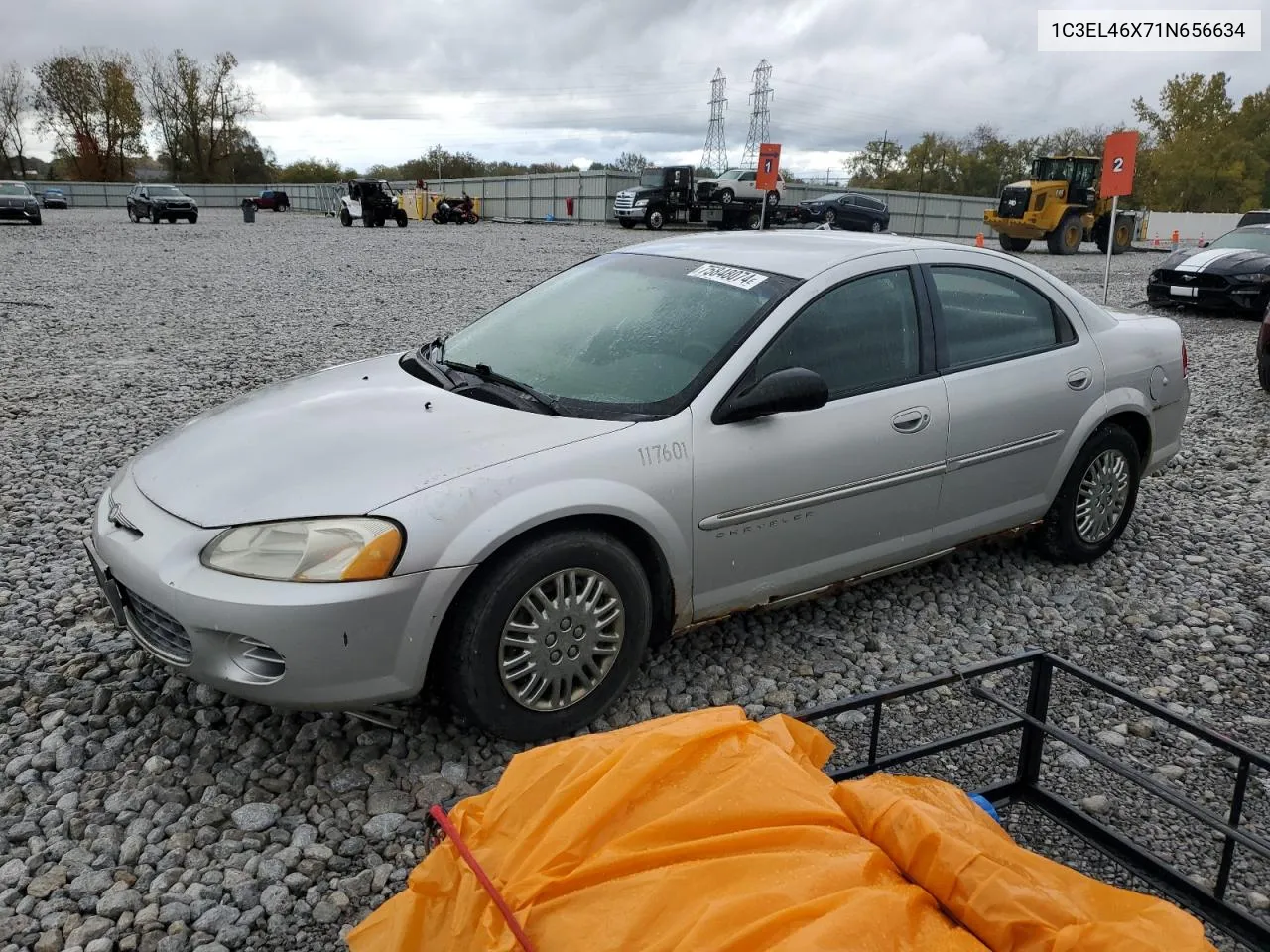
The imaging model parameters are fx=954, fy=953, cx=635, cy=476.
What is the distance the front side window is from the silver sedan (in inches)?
0.4

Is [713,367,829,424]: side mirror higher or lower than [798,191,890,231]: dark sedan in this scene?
lower

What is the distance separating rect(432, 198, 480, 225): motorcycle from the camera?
3925 cm

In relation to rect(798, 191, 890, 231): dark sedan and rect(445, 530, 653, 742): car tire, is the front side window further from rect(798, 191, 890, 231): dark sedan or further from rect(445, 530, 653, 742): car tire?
rect(798, 191, 890, 231): dark sedan

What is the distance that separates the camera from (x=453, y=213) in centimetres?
3934

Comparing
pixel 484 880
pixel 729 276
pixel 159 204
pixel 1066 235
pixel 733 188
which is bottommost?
pixel 484 880

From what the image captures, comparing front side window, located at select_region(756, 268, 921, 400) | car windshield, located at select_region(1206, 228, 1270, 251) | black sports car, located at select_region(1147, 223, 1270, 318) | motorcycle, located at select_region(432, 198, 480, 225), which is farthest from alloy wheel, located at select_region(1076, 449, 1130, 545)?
motorcycle, located at select_region(432, 198, 480, 225)

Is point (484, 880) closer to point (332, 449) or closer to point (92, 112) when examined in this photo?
point (332, 449)

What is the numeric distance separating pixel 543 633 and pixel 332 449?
2.78ft

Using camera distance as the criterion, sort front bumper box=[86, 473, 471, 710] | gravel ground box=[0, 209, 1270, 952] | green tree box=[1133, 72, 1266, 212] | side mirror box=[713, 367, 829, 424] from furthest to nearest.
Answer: green tree box=[1133, 72, 1266, 212]
side mirror box=[713, 367, 829, 424]
front bumper box=[86, 473, 471, 710]
gravel ground box=[0, 209, 1270, 952]

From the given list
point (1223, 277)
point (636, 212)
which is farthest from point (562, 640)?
point (636, 212)

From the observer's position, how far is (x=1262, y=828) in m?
2.76

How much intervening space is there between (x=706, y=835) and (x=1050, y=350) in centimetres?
327

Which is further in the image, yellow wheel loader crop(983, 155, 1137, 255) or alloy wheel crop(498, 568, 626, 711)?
yellow wheel loader crop(983, 155, 1137, 255)

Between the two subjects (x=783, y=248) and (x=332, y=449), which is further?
(x=783, y=248)
